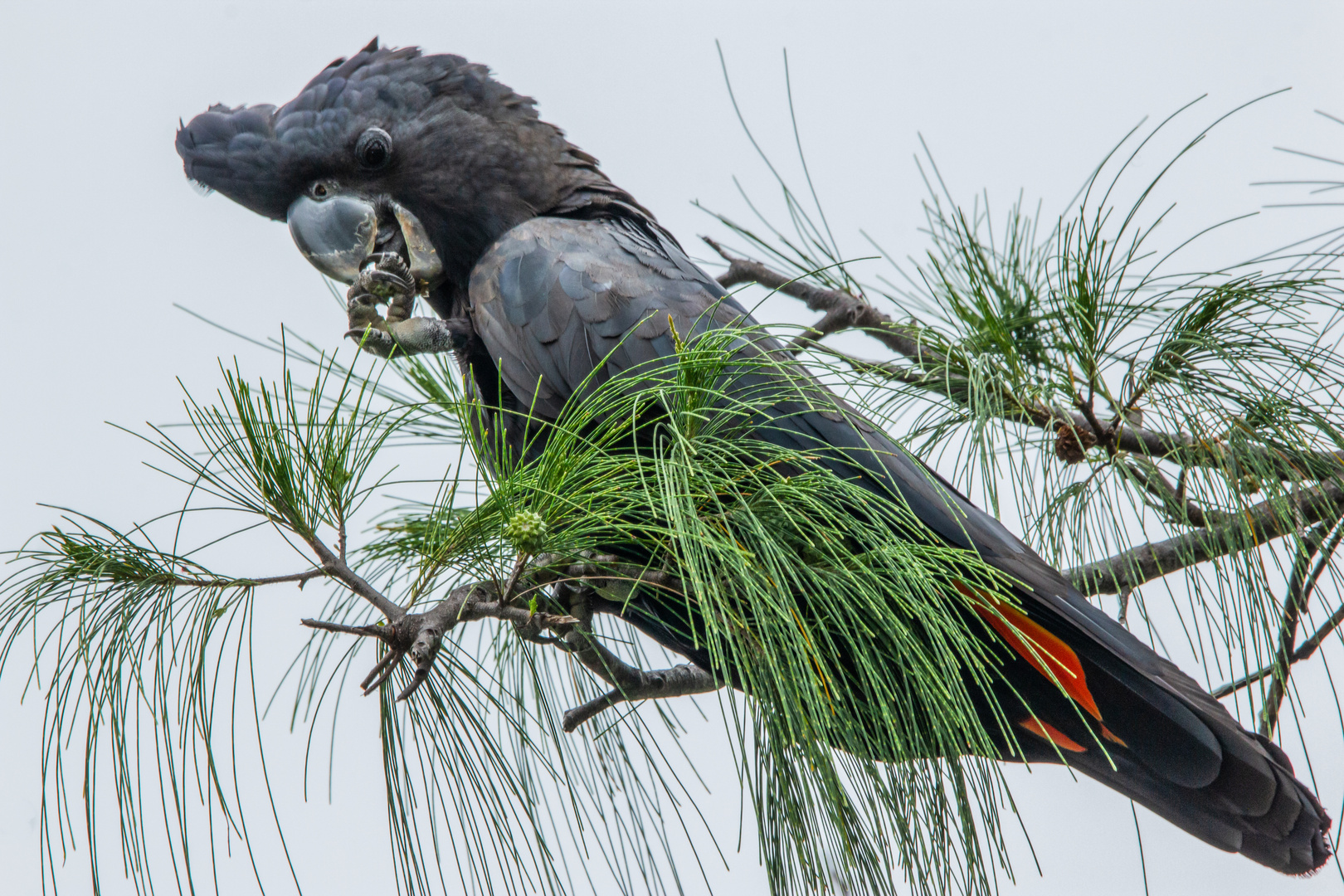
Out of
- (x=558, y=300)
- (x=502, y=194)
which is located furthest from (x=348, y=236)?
(x=558, y=300)

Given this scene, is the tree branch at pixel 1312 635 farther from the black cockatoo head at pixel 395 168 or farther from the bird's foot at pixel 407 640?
the black cockatoo head at pixel 395 168

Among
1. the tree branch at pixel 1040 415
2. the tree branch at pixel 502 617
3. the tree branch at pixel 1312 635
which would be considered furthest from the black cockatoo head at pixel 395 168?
the tree branch at pixel 1312 635

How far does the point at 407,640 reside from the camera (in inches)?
32.0

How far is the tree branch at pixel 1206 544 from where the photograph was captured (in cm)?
107

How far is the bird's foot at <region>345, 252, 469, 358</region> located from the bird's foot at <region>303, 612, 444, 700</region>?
0.56m

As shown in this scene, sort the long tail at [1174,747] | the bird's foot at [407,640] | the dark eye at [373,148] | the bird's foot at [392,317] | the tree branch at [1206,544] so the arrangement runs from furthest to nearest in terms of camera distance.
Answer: the dark eye at [373,148]
the bird's foot at [392,317]
the tree branch at [1206,544]
the long tail at [1174,747]
the bird's foot at [407,640]

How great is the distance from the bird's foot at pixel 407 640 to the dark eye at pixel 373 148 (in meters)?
0.94

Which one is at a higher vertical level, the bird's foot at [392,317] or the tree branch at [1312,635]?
the bird's foot at [392,317]

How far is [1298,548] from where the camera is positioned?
3.44 feet

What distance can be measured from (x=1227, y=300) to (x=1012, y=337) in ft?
0.77

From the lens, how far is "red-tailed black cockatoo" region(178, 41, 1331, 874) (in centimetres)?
100

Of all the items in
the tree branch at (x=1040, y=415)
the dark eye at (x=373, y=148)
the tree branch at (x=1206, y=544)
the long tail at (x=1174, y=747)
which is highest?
the dark eye at (x=373, y=148)

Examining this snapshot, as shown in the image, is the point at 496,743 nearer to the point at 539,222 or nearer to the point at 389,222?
the point at 539,222

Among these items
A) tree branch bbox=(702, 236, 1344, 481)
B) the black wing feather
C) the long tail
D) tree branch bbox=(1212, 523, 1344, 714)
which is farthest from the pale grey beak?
tree branch bbox=(1212, 523, 1344, 714)
